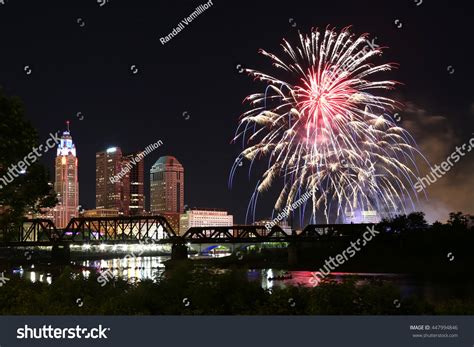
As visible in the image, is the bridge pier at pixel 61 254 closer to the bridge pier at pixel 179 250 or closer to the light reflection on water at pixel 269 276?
the bridge pier at pixel 179 250

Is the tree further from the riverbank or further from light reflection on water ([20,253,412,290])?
the riverbank

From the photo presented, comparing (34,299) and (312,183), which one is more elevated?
(312,183)

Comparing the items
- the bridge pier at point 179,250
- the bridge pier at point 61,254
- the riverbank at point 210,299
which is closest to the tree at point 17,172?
the riverbank at point 210,299

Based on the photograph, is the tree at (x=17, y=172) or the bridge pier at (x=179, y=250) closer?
the tree at (x=17, y=172)

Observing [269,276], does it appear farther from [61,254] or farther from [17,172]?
[61,254]

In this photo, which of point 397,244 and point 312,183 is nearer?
point 312,183

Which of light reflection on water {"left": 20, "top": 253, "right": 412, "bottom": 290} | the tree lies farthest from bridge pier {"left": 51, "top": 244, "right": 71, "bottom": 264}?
the tree
